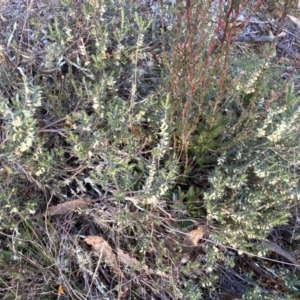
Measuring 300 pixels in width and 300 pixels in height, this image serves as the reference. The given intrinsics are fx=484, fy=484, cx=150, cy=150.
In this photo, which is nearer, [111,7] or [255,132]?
[255,132]

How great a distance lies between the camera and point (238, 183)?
158 centimetres

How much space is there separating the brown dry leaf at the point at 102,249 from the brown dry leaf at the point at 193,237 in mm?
245

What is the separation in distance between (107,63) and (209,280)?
0.86 meters

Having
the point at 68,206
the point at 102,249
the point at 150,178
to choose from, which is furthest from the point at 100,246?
the point at 150,178

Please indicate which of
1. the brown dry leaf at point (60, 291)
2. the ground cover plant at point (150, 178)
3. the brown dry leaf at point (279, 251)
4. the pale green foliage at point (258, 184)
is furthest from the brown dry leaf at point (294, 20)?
the brown dry leaf at point (60, 291)

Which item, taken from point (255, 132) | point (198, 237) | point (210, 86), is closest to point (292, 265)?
point (198, 237)

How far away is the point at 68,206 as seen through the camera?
1668 millimetres

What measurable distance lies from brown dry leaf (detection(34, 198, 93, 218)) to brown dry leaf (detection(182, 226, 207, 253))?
1.17 feet

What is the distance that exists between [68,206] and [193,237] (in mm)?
443

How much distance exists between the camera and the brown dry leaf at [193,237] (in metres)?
1.65

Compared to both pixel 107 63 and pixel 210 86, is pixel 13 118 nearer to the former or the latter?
pixel 107 63

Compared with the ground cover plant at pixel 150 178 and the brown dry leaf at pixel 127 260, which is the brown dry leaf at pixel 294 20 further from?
the brown dry leaf at pixel 127 260

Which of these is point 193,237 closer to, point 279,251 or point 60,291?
point 279,251

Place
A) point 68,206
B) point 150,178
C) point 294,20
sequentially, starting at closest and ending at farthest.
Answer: point 150,178, point 68,206, point 294,20
